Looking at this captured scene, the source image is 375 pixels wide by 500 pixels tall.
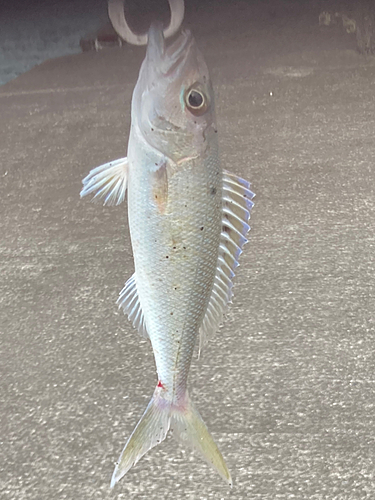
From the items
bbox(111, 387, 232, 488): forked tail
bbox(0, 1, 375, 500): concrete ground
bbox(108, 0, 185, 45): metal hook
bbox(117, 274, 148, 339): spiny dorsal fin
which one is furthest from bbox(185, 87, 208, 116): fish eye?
bbox(0, 1, 375, 500): concrete ground

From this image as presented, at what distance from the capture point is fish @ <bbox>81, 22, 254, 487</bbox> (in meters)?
0.85

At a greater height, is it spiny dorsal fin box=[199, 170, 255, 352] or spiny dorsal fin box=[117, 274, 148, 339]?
spiny dorsal fin box=[199, 170, 255, 352]

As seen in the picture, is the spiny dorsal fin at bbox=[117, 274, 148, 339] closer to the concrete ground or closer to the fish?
the fish

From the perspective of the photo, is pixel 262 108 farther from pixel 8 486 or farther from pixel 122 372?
pixel 8 486

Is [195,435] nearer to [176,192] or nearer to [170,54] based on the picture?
[176,192]

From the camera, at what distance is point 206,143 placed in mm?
865

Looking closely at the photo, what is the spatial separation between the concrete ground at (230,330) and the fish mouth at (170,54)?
1494 mm

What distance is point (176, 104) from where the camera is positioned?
2.87 ft

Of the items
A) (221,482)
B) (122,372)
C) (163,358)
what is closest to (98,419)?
(122,372)

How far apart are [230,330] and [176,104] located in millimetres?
1611

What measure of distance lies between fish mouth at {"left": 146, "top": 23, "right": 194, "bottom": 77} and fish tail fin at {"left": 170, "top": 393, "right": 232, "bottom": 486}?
666mm

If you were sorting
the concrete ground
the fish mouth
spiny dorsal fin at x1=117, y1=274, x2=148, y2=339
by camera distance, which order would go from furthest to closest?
the concrete ground → spiny dorsal fin at x1=117, y1=274, x2=148, y2=339 → the fish mouth

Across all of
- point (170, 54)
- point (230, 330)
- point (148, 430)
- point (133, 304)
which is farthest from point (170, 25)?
point (230, 330)

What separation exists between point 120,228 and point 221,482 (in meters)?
Answer: 1.72
